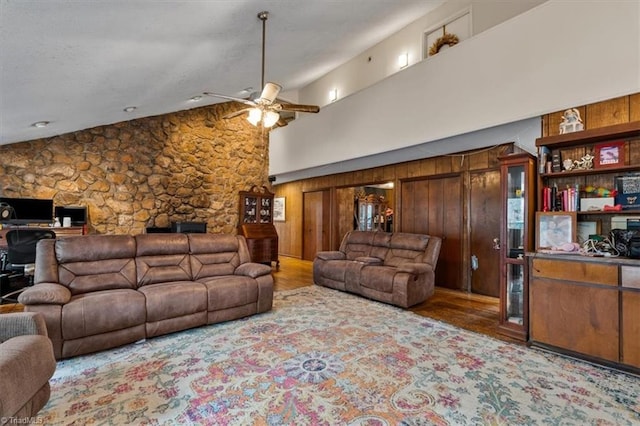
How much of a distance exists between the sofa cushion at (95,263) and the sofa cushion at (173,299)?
1.06 ft

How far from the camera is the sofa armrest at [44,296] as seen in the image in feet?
8.22

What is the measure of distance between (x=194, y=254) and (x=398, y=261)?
9.89 ft

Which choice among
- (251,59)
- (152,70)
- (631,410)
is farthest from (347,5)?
(631,410)

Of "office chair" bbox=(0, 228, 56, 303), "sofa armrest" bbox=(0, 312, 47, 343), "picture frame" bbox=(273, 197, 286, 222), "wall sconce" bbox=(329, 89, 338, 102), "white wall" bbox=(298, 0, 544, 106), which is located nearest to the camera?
"sofa armrest" bbox=(0, 312, 47, 343)

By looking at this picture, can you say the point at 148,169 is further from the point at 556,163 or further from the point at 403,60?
the point at 556,163

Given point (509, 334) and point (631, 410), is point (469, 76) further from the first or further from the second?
point (631, 410)

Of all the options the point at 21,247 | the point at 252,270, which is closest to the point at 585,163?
the point at 252,270

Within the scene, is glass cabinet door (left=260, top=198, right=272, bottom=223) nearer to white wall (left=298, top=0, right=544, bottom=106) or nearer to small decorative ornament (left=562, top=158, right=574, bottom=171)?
white wall (left=298, top=0, right=544, bottom=106)

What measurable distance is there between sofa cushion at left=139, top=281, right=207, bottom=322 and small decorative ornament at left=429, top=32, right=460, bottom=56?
16.2 ft

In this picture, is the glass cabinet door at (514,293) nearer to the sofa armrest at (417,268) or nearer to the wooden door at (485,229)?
the sofa armrest at (417,268)

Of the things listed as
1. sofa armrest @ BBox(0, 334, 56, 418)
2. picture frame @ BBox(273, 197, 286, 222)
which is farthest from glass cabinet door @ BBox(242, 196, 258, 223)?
sofa armrest @ BBox(0, 334, 56, 418)

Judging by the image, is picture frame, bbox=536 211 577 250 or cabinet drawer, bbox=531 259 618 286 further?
picture frame, bbox=536 211 577 250

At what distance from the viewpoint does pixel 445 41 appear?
4.77 meters

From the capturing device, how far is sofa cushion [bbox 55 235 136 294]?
10.1ft
